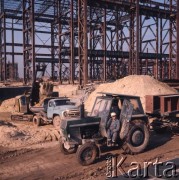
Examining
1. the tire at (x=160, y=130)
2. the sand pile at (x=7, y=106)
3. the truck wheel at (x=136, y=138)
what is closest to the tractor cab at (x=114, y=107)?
the truck wheel at (x=136, y=138)

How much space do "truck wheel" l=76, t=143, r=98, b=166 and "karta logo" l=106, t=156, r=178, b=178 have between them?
50 cm

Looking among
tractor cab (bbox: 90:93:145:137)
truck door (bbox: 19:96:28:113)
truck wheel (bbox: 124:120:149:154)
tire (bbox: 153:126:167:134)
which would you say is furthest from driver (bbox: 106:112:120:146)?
truck door (bbox: 19:96:28:113)

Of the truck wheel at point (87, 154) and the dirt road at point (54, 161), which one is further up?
the truck wheel at point (87, 154)

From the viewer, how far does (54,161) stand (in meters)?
9.04

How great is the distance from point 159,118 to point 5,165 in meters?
6.65

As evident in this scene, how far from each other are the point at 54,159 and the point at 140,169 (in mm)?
2854

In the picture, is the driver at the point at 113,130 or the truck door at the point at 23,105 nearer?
Answer: the driver at the point at 113,130

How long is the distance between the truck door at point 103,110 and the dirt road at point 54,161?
99 centimetres

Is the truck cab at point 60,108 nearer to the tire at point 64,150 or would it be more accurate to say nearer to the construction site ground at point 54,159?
the construction site ground at point 54,159

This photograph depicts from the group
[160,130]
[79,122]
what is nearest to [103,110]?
[79,122]

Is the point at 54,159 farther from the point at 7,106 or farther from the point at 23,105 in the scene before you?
the point at 7,106

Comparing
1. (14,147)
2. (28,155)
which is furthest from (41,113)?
(28,155)

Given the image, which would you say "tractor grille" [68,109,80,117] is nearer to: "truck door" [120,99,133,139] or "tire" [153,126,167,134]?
"tire" [153,126,167,134]

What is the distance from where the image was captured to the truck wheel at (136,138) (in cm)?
930
